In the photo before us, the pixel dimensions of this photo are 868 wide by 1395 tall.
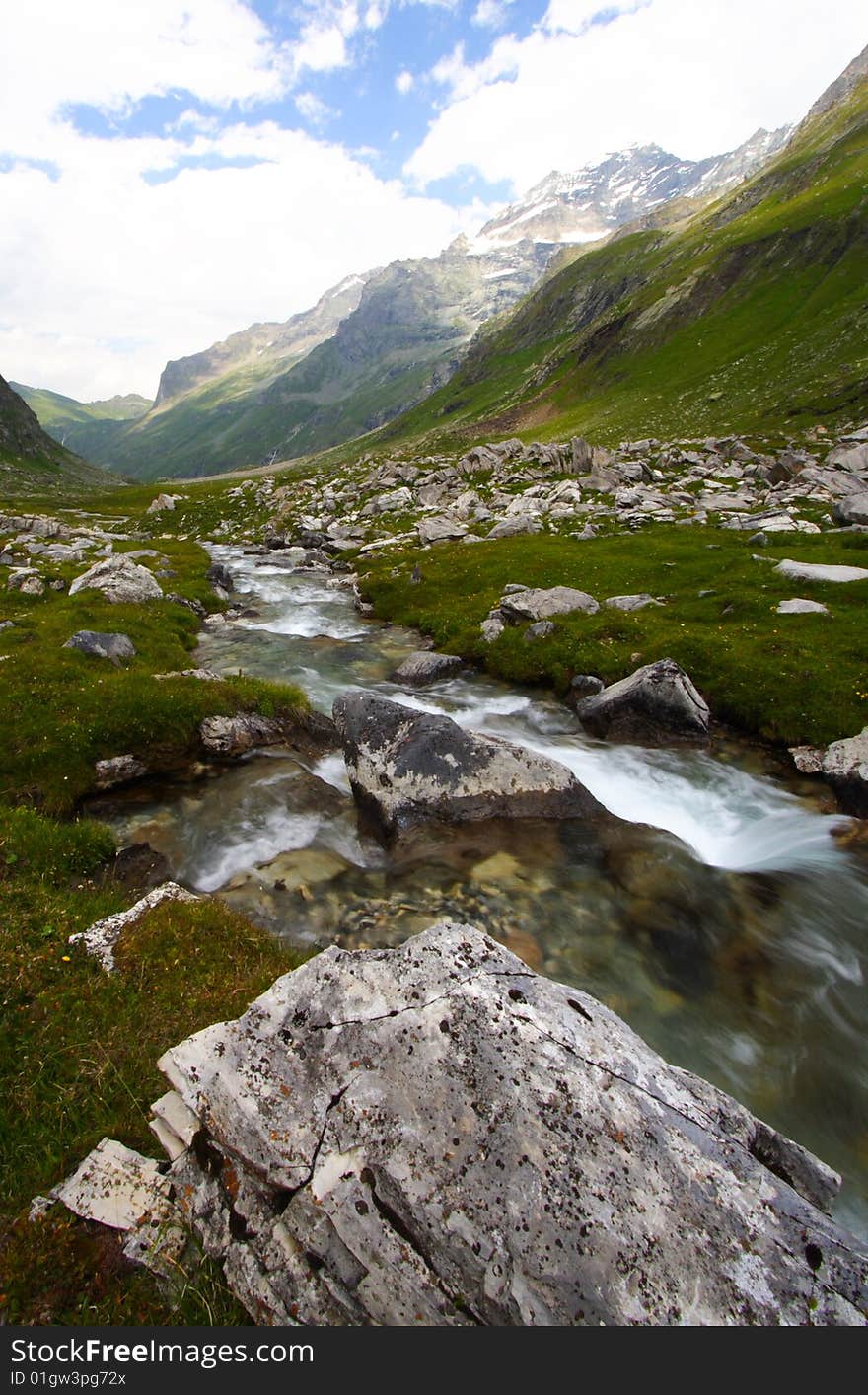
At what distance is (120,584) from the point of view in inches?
1203

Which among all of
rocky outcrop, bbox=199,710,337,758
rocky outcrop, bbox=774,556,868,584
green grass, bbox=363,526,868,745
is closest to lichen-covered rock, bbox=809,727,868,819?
green grass, bbox=363,526,868,745

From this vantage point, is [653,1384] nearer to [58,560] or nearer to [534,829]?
[534,829]

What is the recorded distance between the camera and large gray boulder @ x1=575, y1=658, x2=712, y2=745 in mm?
18141

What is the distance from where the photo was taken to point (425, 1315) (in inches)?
170

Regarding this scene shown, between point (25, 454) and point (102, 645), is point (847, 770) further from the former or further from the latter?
point (25, 454)

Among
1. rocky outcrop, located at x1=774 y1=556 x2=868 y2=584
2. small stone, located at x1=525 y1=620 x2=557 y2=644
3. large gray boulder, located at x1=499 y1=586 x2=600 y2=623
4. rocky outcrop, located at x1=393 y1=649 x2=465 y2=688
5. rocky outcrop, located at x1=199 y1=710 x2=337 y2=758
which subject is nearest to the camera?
rocky outcrop, located at x1=199 y1=710 x2=337 y2=758

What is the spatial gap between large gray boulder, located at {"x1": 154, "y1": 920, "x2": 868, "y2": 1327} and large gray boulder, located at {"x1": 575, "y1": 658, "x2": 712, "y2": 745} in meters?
13.0

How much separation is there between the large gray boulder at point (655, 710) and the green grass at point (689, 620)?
154cm

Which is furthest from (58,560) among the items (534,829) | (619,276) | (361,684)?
(619,276)

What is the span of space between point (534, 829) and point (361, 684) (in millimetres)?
11649

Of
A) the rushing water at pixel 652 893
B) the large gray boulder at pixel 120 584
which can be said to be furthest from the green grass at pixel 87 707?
the large gray boulder at pixel 120 584

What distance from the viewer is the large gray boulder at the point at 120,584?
30.0 metres

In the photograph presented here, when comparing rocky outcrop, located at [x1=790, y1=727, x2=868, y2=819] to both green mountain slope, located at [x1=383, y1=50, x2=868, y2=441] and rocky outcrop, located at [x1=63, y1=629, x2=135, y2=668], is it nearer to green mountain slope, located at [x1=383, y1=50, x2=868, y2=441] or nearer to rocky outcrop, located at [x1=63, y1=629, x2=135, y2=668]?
rocky outcrop, located at [x1=63, y1=629, x2=135, y2=668]

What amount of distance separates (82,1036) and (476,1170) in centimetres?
500
